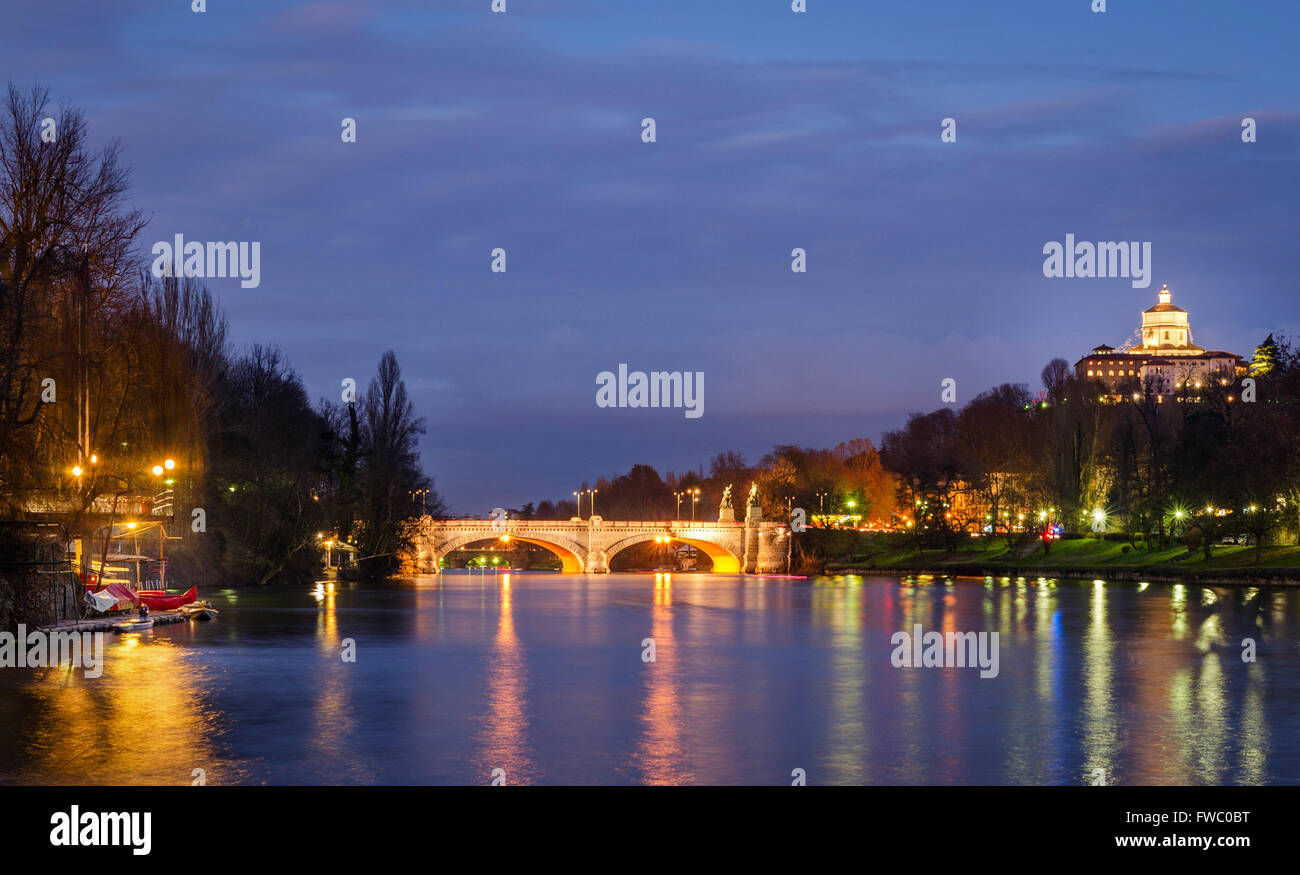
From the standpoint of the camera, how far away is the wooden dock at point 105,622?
35.7 meters

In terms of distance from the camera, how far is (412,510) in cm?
10425

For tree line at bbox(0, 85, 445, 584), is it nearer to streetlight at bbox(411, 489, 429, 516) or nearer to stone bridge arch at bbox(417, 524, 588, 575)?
streetlight at bbox(411, 489, 429, 516)

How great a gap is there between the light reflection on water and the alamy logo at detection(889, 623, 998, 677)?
66cm

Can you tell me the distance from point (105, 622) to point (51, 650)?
657 centimetres

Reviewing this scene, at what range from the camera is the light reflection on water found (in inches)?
702

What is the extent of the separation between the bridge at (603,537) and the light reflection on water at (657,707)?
67298 millimetres

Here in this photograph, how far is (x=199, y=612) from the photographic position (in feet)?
149
